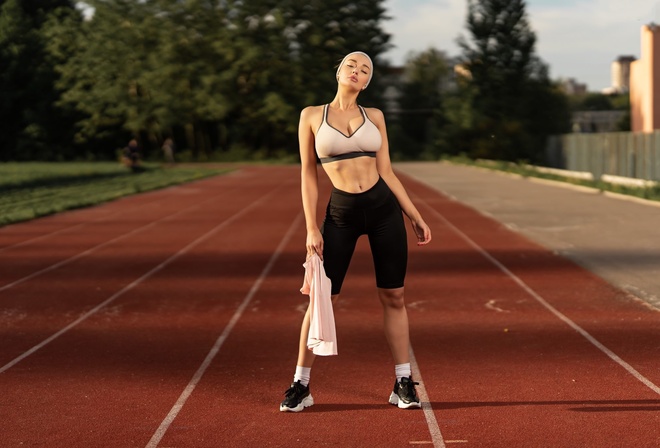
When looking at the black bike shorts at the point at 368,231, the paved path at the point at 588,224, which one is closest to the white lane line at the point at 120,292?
the black bike shorts at the point at 368,231

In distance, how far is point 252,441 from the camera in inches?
203

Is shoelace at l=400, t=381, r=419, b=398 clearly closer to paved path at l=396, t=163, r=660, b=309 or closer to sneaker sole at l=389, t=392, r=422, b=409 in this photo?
sneaker sole at l=389, t=392, r=422, b=409

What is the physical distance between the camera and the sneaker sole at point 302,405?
5.70 meters

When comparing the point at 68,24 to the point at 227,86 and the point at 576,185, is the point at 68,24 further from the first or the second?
the point at 576,185

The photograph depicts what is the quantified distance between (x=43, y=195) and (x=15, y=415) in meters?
23.2

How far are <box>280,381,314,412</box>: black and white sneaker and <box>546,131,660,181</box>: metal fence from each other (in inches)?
925

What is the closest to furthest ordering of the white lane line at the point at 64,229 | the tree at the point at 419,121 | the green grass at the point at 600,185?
the white lane line at the point at 64,229
the green grass at the point at 600,185
the tree at the point at 419,121

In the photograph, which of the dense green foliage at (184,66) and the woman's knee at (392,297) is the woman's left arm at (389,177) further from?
the dense green foliage at (184,66)

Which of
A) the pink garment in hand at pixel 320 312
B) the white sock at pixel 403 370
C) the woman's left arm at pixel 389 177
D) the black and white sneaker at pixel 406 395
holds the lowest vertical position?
the black and white sneaker at pixel 406 395

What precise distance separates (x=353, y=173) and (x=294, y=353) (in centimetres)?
239

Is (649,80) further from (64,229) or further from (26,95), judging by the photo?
(26,95)

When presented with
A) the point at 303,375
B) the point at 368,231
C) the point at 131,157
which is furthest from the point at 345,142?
the point at 131,157

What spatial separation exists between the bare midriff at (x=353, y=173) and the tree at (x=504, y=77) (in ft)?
210

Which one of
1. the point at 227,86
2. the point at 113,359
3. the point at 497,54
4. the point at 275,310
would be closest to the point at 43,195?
the point at 275,310
